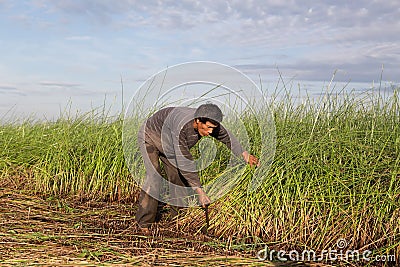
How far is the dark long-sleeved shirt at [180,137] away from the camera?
3453 millimetres

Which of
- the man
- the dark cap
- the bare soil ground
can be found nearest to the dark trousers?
the man

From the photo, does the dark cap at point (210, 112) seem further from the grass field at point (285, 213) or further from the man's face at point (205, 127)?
the grass field at point (285, 213)

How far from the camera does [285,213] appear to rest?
11.4 feet

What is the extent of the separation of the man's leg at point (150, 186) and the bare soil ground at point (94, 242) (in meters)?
0.13

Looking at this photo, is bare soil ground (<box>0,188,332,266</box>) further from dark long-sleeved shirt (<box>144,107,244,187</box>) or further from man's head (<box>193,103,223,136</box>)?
man's head (<box>193,103,223,136</box>)

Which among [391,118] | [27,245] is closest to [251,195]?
[391,118]

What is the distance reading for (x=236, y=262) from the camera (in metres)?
3.11

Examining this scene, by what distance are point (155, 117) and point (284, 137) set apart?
108 centimetres
